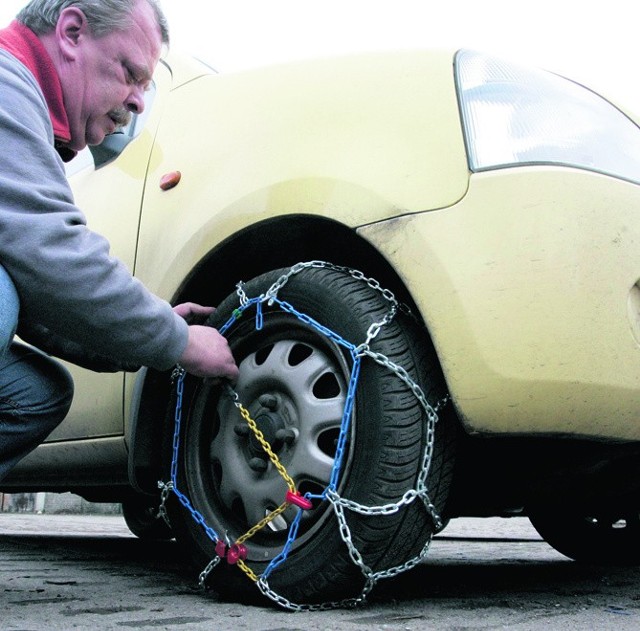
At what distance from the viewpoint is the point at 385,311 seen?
1.78 metres

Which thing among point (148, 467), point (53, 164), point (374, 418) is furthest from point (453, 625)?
point (53, 164)

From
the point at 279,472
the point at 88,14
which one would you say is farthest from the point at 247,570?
the point at 88,14

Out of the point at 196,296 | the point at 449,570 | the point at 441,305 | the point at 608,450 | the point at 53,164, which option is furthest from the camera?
the point at 449,570

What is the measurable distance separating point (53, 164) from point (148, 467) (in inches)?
35.8

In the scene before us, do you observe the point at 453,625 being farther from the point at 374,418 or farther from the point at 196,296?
the point at 196,296

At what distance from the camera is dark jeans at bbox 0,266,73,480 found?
1797mm

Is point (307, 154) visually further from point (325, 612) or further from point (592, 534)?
point (592, 534)

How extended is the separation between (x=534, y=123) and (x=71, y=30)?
958mm

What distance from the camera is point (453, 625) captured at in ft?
5.37

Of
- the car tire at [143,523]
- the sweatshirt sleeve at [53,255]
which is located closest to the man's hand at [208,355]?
the sweatshirt sleeve at [53,255]

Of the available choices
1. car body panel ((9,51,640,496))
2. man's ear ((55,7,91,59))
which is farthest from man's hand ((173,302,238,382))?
man's ear ((55,7,91,59))

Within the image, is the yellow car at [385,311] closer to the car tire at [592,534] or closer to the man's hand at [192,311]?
the man's hand at [192,311]

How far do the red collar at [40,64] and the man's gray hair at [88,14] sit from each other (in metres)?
0.03

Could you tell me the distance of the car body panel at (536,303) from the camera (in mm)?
1604
